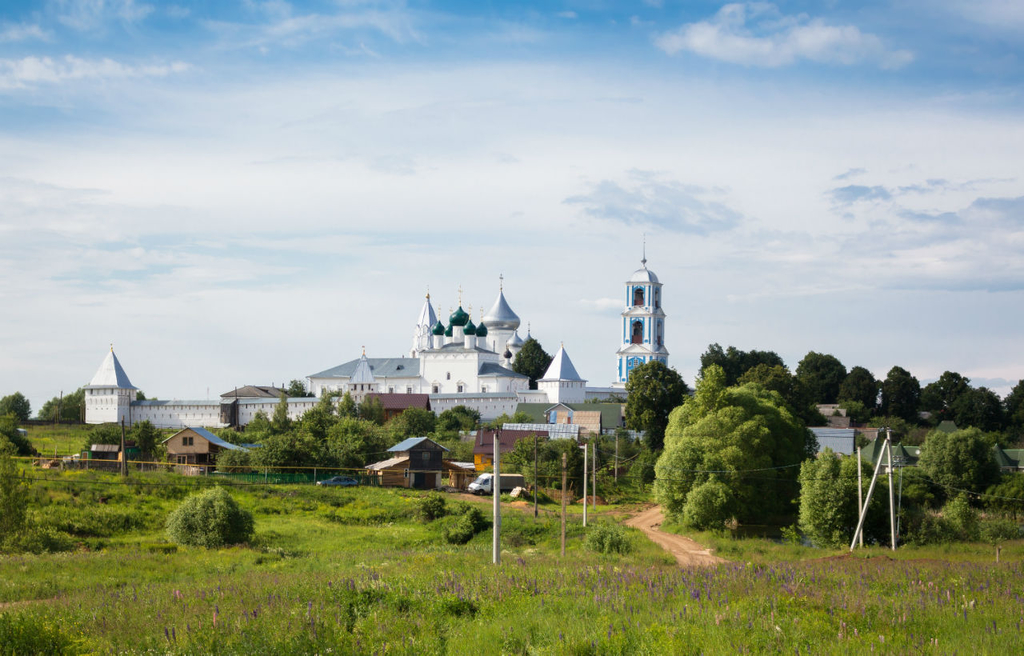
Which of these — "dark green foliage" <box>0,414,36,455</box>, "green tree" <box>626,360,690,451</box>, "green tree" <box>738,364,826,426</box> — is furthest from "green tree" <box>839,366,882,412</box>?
"dark green foliage" <box>0,414,36,455</box>

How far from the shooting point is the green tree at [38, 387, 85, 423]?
279 ft

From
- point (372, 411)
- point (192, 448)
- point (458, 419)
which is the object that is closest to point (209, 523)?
point (192, 448)

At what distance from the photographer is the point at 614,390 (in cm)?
8631

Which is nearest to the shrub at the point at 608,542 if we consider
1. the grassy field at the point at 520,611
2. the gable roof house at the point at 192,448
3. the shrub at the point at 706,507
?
the grassy field at the point at 520,611

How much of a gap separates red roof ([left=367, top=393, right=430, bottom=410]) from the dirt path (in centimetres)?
3042

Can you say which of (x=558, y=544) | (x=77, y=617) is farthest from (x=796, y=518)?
(x=77, y=617)

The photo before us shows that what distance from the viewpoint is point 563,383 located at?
81500 millimetres

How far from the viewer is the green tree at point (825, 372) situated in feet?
286

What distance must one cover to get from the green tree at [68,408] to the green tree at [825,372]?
60.9 meters

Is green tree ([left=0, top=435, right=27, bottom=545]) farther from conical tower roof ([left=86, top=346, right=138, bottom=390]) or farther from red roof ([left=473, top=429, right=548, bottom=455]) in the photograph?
conical tower roof ([left=86, top=346, right=138, bottom=390])

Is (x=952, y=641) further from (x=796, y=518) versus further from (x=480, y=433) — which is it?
(x=480, y=433)

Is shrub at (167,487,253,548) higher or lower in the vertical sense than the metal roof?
lower

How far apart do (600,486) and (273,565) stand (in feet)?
90.1

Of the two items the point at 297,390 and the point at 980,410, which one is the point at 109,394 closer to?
the point at 297,390
